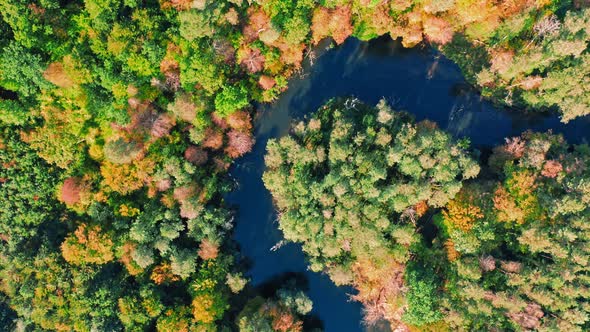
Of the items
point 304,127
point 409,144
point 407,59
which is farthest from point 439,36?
point 304,127

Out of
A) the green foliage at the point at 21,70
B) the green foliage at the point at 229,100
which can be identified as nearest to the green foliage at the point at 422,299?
the green foliage at the point at 229,100

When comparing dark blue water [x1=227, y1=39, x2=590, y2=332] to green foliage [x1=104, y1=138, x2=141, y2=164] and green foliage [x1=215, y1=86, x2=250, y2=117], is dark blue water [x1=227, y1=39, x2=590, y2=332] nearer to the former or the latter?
green foliage [x1=215, y1=86, x2=250, y2=117]

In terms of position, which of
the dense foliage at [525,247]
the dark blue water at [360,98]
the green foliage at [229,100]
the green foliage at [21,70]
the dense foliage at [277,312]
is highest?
the green foliage at [21,70]

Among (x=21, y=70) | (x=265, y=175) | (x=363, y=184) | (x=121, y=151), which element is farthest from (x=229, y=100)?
(x=21, y=70)

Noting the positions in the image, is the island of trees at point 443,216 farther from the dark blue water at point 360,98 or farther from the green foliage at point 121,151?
the green foliage at point 121,151

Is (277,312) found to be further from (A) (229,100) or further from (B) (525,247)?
(B) (525,247)
